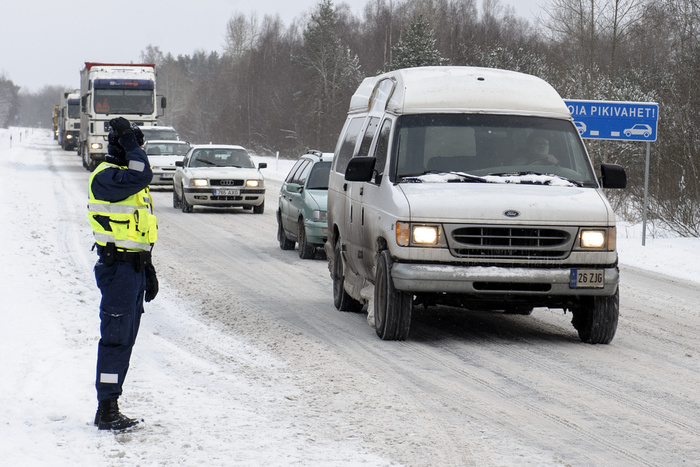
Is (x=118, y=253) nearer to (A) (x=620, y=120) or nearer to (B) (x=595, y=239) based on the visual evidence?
(B) (x=595, y=239)

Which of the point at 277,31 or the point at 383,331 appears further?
the point at 277,31

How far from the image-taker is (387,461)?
16.3 ft

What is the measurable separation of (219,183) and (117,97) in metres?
15.2

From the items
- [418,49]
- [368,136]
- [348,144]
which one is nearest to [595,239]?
[368,136]

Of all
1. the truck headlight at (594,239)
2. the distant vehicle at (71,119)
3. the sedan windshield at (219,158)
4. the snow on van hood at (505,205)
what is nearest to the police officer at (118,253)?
the snow on van hood at (505,205)

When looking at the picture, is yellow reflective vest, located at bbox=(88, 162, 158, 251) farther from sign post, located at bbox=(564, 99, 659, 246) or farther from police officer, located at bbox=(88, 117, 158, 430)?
sign post, located at bbox=(564, 99, 659, 246)

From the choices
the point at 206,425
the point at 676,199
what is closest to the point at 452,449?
the point at 206,425

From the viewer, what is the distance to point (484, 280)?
25.9 ft

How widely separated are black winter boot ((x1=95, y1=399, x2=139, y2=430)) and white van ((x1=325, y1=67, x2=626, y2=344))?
3088mm

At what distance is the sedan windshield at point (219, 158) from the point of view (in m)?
23.4

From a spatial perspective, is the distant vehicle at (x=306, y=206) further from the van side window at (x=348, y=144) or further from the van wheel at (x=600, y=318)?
the van wheel at (x=600, y=318)

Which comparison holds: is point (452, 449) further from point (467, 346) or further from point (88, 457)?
point (467, 346)

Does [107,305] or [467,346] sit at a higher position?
[107,305]

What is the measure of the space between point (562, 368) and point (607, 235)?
1327mm
